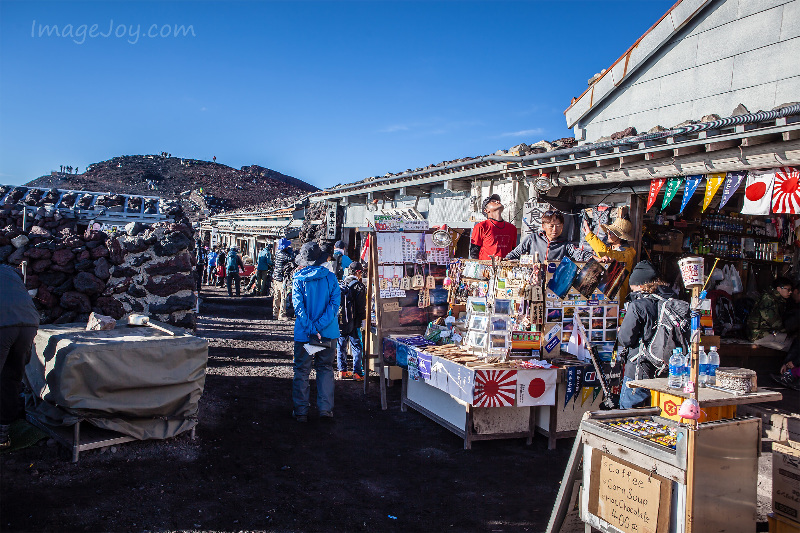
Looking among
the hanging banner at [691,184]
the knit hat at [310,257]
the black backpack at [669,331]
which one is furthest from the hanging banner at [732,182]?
the knit hat at [310,257]

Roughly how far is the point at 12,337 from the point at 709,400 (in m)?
5.65

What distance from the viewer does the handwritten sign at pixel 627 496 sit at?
3.00 metres

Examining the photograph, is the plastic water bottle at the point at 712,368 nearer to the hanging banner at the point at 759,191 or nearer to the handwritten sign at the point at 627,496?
the handwritten sign at the point at 627,496

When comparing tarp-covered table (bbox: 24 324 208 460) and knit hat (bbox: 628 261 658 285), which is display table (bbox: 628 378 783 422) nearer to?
knit hat (bbox: 628 261 658 285)

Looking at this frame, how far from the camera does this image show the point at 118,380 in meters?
4.70

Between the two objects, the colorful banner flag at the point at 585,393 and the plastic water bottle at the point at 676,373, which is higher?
the plastic water bottle at the point at 676,373

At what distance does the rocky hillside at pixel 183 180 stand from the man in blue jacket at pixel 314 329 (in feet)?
131

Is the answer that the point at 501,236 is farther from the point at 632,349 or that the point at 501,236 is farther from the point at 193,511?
the point at 193,511

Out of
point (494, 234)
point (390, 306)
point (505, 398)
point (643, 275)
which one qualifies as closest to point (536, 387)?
point (505, 398)

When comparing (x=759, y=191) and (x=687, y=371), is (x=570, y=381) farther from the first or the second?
(x=759, y=191)

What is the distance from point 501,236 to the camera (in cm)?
734

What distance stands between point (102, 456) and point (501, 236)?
530cm

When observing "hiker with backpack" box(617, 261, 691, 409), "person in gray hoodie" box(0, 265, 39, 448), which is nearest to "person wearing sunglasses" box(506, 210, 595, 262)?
"hiker with backpack" box(617, 261, 691, 409)

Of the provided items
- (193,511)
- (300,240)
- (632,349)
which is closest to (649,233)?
Answer: (632,349)
